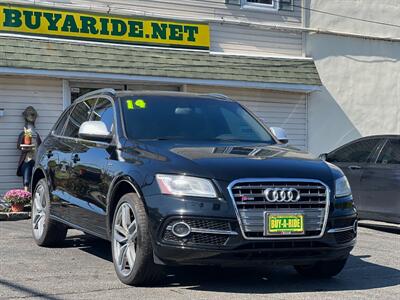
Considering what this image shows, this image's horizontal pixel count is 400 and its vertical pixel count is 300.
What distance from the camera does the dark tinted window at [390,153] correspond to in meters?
10.6

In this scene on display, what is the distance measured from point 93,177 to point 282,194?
6.65 feet

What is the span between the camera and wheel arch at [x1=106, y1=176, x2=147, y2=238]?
6.08m

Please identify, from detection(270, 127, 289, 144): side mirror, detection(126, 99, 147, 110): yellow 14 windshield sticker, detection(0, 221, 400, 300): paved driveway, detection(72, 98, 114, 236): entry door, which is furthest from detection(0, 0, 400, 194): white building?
detection(270, 127, 289, 144): side mirror

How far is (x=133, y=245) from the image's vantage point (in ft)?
19.7

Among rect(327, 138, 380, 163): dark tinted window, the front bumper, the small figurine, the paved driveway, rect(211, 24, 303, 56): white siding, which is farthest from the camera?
rect(211, 24, 303, 56): white siding

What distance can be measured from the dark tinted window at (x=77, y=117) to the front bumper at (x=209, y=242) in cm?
238

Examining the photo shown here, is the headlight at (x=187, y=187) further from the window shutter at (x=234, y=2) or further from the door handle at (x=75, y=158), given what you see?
the window shutter at (x=234, y=2)

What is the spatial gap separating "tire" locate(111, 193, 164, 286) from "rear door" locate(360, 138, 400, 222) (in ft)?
17.7

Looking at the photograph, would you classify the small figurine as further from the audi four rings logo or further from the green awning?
the audi four rings logo

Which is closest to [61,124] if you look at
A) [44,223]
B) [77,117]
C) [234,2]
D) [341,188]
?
[77,117]

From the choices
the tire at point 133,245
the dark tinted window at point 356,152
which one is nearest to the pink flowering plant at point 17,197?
the dark tinted window at point 356,152

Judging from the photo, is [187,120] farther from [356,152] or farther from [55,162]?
[356,152]

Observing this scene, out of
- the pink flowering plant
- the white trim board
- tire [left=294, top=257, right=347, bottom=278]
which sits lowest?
the pink flowering plant

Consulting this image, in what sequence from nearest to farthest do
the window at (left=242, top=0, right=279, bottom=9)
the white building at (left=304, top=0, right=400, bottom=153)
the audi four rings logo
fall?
the audi four rings logo < the window at (left=242, top=0, right=279, bottom=9) < the white building at (left=304, top=0, right=400, bottom=153)
